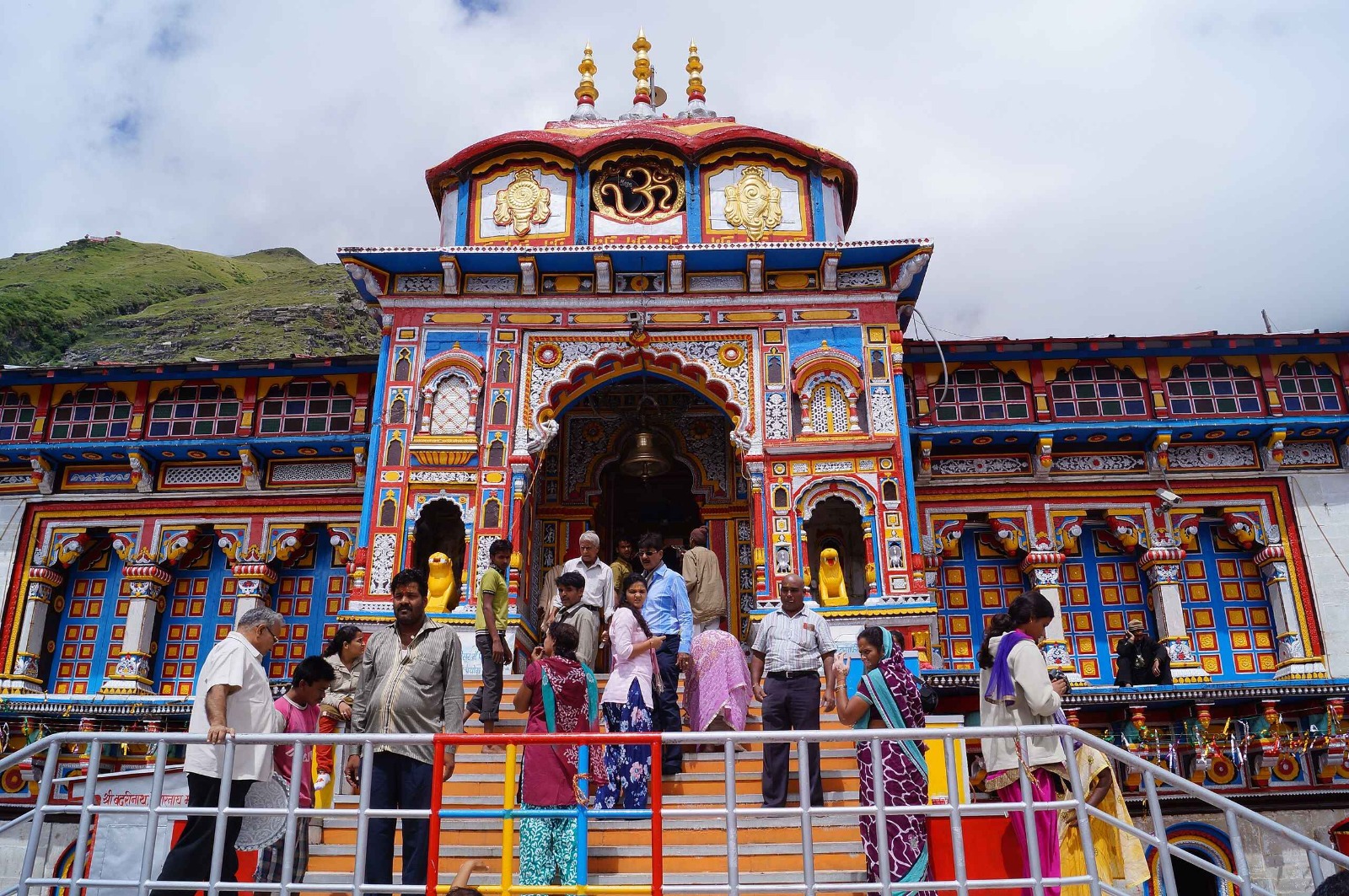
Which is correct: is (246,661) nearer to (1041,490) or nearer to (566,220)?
(566,220)

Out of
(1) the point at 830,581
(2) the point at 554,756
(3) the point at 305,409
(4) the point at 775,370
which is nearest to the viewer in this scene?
(2) the point at 554,756

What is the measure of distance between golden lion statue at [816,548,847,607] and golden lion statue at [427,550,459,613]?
433cm


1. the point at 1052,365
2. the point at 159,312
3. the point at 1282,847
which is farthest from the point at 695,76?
the point at 159,312

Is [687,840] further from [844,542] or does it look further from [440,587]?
[844,542]

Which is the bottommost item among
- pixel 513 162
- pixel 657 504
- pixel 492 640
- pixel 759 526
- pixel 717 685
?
pixel 717 685

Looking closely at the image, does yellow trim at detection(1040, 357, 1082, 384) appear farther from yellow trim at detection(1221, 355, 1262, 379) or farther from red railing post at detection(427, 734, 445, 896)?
red railing post at detection(427, 734, 445, 896)

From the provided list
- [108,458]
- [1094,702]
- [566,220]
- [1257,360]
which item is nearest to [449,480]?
[566,220]

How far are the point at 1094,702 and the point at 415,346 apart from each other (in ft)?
30.7

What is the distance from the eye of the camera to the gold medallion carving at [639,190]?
1440 centimetres

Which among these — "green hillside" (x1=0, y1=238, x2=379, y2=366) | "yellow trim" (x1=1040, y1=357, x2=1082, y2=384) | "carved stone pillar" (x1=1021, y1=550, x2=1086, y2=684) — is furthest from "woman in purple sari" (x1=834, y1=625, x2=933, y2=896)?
"green hillside" (x1=0, y1=238, x2=379, y2=366)

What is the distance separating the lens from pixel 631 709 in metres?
7.70

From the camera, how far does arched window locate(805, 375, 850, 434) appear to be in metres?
13.5

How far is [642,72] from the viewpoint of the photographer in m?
16.9

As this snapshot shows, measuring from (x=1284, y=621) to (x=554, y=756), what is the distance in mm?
11637
